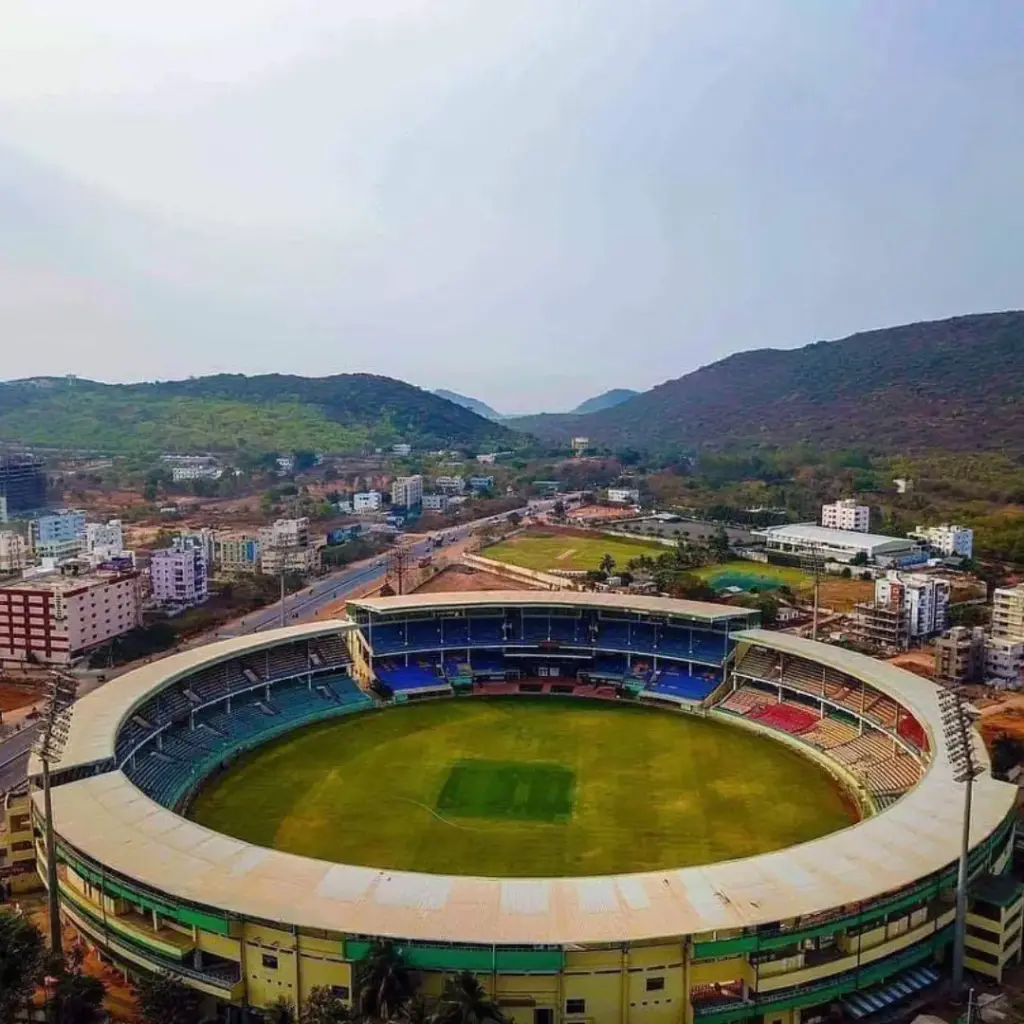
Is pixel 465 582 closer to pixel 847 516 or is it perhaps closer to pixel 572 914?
pixel 847 516

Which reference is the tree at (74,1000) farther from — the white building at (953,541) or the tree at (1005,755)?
the white building at (953,541)

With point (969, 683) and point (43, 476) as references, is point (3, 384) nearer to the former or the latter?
point (43, 476)

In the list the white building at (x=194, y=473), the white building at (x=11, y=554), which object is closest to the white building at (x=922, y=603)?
the white building at (x=11, y=554)

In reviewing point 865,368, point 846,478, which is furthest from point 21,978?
point 865,368

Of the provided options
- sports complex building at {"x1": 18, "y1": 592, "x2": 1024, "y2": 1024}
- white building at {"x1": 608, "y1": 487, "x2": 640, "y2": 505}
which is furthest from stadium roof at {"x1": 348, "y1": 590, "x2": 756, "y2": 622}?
white building at {"x1": 608, "y1": 487, "x2": 640, "y2": 505}

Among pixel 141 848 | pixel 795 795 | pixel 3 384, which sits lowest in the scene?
pixel 795 795
